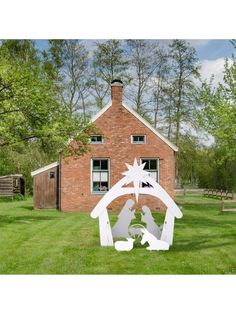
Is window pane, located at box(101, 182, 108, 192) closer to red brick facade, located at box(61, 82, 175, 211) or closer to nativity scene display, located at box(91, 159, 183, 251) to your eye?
red brick facade, located at box(61, 82, 175, 211)

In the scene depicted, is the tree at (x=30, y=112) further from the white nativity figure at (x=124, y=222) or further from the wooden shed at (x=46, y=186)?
the wooden shed at (x=46, y=186)

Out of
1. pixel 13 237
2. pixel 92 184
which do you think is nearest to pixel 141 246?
pixel 13 237

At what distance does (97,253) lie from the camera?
33.9 ft

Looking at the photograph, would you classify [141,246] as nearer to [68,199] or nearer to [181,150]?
[68,199]

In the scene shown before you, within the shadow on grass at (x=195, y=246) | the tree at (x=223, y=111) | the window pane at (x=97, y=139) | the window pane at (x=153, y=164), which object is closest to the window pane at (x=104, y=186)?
the window pane at (x=97, y=139)

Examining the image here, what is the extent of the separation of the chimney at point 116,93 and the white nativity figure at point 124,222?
10424 mm

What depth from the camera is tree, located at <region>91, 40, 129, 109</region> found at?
2458cm

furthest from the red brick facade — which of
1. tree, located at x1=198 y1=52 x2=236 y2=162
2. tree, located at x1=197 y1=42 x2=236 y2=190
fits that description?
tree, located at x1=198 y1=52 x2=236 y2=162

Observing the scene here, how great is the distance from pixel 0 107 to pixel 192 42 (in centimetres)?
1488

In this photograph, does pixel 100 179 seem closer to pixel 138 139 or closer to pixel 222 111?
pixel 138 139

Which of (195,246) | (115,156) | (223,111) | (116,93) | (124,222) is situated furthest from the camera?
(115,156)

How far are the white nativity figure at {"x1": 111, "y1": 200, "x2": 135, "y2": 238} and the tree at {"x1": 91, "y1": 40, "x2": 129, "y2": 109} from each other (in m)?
14.2

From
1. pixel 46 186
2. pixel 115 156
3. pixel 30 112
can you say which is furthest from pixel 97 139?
pixel 30 112

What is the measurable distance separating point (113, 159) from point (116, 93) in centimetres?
310
